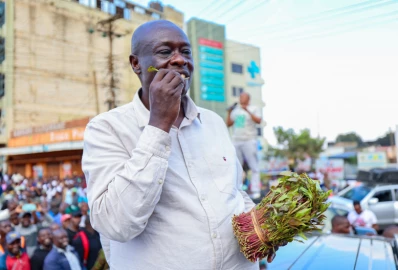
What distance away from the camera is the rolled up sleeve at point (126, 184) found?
3.85 ft

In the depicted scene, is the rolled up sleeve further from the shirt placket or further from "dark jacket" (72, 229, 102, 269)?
"dark jacket" (72, 229, 102, 269)

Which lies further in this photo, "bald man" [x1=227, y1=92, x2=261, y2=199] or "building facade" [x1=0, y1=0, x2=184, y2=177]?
"building facade" [x1=0, y1=0, x2=184, y2=177]

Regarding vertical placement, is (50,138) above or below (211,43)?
below

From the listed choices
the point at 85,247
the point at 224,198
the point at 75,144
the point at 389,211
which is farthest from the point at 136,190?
the point at 75,144

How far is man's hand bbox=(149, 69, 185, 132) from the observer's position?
1.24 m

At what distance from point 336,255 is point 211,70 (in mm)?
29240

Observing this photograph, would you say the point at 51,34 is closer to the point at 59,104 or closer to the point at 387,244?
the point at 59,104

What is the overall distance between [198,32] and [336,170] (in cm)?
1558

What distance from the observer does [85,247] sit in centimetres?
538

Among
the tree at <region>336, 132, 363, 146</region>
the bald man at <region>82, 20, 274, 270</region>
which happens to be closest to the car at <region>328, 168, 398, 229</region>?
the bald man at <region>82, 20, 274, 270</region>

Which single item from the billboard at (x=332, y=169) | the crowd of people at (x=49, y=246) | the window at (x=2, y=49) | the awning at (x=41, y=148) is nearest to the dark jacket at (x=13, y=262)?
the crowd of people at (x=49, y=246)

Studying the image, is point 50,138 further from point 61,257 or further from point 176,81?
point 176,81

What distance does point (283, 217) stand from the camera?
A: 1.26 metres

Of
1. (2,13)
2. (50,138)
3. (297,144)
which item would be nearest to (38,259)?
(50,138)
